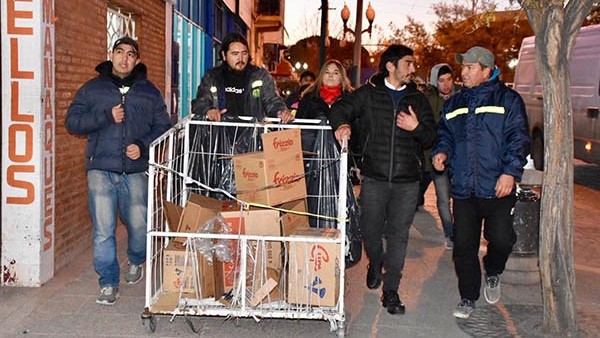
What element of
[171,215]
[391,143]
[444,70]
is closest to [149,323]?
[171,215]

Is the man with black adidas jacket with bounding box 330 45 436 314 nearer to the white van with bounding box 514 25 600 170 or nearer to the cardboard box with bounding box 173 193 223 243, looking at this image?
the cardboard box with bounding box 173 193 223 243

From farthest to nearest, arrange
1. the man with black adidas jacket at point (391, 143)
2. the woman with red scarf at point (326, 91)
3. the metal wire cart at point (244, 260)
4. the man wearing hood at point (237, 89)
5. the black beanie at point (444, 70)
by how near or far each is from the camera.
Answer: the black beanie at point (444, 70) < the woman with red scarf at point (326, 91) < the man wearing hood at point (237, 89) < the man with black adidas jacket at point (391, 143) < the metal wire cart at point (244, 260)

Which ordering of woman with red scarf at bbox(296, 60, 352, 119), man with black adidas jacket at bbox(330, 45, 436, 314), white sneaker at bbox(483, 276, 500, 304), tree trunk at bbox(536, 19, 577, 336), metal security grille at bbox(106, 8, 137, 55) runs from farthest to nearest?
metal security grille at bbox(106, 8, 137, 55), woman with red scarf at bbox(296, 60, 352, 119), white sneaker at bbox(483, 276, 500, 304), man with black adidas jacket at bbox(330, 45, 436, 314), tree trunk at bbox(536, 19, 577, 336)

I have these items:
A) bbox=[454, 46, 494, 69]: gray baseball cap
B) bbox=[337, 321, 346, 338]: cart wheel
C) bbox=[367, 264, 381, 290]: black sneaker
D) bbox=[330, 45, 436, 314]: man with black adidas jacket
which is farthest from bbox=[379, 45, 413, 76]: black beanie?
bbox=[337, 321, 346, 338]: cart wheel

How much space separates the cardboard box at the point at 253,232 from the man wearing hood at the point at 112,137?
40.9 inches

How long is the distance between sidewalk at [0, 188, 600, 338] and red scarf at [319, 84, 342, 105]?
1.69m

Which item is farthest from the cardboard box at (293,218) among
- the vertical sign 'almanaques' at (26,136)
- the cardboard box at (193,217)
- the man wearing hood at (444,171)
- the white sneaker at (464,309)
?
the man wearing hood at (444,171)

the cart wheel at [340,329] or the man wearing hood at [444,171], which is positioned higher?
the man wearing hood at [444,171]

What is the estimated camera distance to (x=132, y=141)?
662 centimetres

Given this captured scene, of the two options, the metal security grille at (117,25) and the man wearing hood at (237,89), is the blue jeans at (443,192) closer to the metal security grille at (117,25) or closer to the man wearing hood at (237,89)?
the man wearing hood at (237,89)

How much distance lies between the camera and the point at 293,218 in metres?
6.45

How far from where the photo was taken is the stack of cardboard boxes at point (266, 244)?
19.1 ft

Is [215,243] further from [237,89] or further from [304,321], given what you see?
[237,89]

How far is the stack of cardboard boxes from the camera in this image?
5.82m
